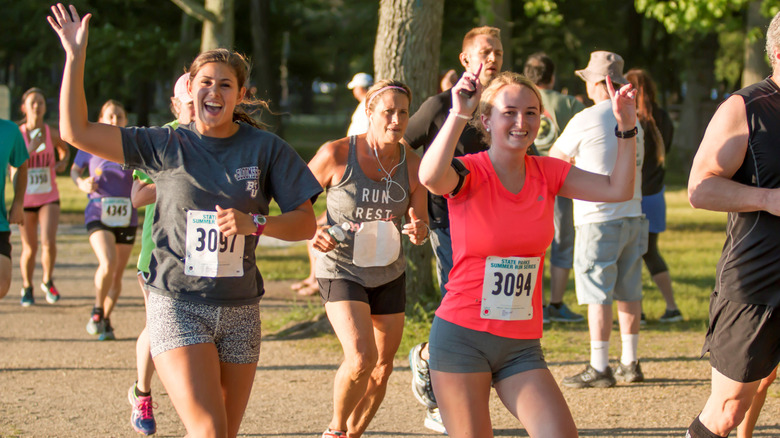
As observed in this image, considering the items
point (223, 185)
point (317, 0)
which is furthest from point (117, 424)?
point (317, 0)

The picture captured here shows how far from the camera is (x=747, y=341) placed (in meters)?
3.71

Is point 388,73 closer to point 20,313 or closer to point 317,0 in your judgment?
point 20,313

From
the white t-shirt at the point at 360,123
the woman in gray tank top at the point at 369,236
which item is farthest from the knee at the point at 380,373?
the white t-shirt at the point at 360,123

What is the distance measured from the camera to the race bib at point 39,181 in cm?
895

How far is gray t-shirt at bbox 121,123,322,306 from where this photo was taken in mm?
3639

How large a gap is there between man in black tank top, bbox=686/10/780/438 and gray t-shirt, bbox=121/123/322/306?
1652 mm

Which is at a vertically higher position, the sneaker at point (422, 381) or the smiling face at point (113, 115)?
the smiling face at point (113, 115)

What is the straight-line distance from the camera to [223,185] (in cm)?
365

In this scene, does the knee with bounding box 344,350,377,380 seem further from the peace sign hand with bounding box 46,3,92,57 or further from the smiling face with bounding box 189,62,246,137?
the peace sign hand with bounding box 46,3,92,57

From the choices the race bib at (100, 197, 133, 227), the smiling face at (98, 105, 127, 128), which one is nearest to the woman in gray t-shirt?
the smiling face at (98, 105, 127, 128)

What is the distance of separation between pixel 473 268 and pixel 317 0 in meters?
43.2

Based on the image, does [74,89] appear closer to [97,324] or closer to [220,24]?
[97,324]

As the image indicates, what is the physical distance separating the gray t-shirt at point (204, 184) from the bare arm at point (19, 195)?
3.06m

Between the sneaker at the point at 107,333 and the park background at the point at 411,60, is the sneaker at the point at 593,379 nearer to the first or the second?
the park background at the point at 411,60
